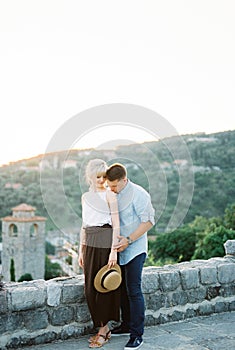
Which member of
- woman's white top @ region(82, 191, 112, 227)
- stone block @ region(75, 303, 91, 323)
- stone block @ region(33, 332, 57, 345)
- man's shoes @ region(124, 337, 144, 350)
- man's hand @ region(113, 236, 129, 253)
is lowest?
man's shoes @ region(124, 337, 144, 350)

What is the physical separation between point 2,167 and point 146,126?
2351cm

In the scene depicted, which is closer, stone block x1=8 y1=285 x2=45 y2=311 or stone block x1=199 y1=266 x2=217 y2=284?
stone block x1=8 y1=285 x2=45 y2=311

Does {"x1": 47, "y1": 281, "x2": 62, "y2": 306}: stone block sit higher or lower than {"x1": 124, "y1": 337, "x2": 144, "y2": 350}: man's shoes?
higher

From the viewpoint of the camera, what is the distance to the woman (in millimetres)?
3297

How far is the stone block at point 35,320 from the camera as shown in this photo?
3.38 meters

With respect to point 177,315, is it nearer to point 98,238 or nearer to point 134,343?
point 134,343

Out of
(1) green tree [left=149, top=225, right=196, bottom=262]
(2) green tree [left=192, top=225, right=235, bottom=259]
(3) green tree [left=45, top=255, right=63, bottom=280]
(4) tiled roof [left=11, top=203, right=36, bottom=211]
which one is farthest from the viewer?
(3) green tree [left=45, top=255, right=63, bottom=280]

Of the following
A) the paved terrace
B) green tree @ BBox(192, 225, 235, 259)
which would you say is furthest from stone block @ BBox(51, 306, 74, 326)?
green tree @ BBox(192, 225, 235, 259)

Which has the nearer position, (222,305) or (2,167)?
(222,305)

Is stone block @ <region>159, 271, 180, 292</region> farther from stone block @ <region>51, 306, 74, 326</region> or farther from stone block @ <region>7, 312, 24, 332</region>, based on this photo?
stone block @ <region>7, 312, 24, 332</region>

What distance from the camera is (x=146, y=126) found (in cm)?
378

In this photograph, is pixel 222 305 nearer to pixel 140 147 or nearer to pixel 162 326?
pixel 162 326

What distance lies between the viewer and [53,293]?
3479 mm

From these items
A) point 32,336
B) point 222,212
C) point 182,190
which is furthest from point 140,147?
point 222,212
